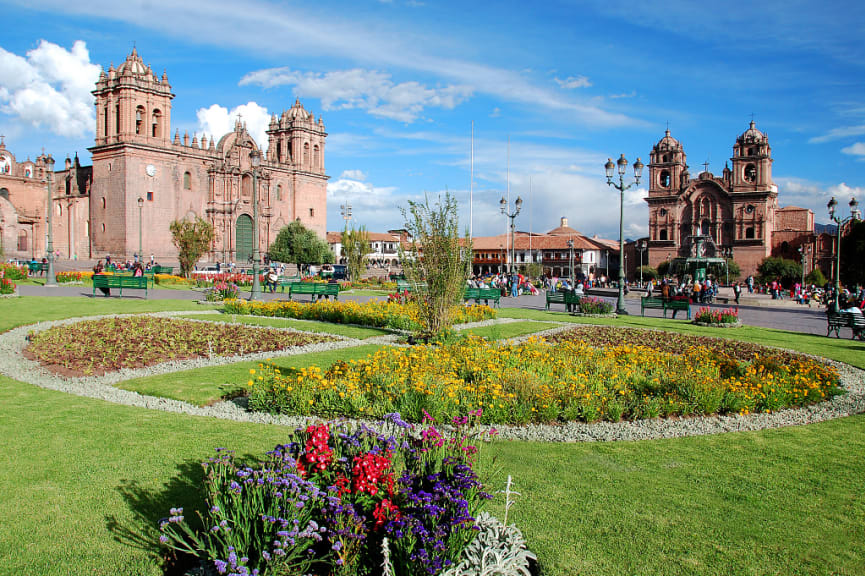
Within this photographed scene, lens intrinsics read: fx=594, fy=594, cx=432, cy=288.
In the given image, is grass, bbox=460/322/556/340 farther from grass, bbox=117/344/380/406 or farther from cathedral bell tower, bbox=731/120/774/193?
cathedral bell tower, bbox=731/120/774/193

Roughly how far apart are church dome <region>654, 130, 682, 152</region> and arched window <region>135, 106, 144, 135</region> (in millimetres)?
58640

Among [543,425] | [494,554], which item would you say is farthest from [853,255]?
[494,554]

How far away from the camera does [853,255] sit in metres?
59.7

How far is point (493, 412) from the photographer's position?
6605 mm

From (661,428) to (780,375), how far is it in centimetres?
282

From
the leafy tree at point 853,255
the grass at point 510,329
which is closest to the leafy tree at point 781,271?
the leafy tree at point 853,255

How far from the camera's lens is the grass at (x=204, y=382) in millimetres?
7626

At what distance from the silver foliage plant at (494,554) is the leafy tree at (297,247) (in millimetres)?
53359

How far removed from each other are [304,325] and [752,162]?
71.2 m

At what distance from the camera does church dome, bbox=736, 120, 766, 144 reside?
231ft

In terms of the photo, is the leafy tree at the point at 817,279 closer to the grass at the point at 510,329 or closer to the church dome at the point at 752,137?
the church dome at the point at 752,137

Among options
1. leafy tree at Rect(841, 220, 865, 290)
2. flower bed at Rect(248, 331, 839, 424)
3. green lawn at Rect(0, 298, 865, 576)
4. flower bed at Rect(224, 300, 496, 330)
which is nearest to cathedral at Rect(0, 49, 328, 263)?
flower bed at Rect(224, 300, 496, 330)

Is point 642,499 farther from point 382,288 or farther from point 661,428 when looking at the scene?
point 382,288

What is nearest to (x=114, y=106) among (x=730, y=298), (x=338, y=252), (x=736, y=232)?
(x=338, y=252)
